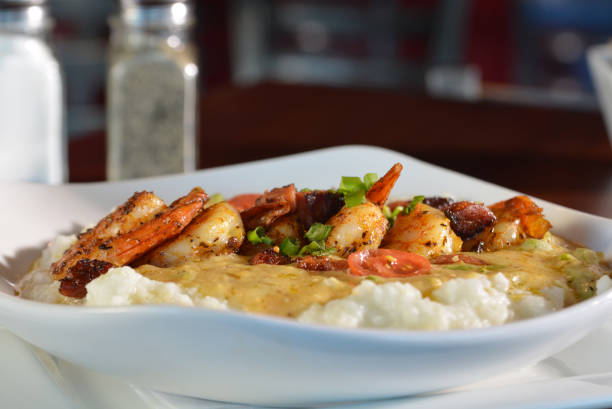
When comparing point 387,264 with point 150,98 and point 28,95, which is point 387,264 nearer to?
point 150,98

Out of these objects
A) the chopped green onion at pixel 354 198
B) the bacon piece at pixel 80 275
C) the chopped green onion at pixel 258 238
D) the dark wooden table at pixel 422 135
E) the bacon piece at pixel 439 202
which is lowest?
the dark wooden table at pixel 422 135

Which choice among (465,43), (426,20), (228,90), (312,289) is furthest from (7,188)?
(465,43)

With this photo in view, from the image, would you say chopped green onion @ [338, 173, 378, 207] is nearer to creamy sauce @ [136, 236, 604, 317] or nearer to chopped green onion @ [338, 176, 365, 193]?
chopped green onion @ [338, 176, 365, 193]

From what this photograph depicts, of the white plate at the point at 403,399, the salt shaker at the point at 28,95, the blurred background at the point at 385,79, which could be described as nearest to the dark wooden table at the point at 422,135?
the blurred background at the point at 385,79

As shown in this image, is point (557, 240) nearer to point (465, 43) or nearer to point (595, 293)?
point (595, 293)

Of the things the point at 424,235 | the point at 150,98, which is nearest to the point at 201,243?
the point at 424,235

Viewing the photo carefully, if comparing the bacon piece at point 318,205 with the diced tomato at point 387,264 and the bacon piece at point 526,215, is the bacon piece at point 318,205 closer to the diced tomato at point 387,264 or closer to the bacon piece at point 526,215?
the diced tomato at point 387,264
